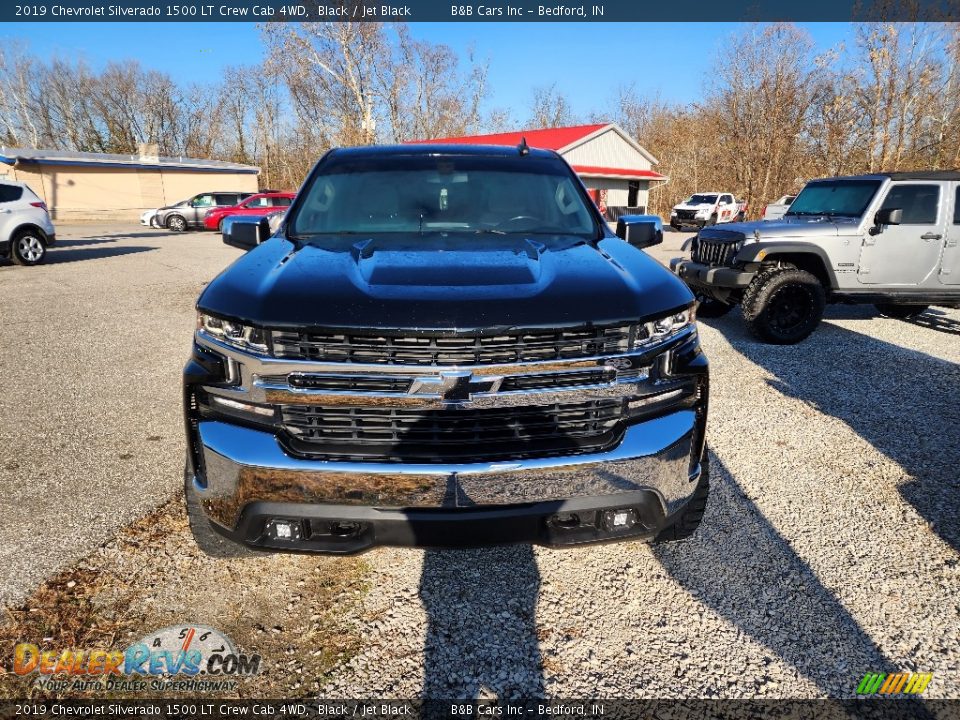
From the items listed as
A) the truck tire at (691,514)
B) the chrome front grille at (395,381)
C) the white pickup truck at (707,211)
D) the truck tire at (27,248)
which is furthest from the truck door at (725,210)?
the chrome front grille at (395,381)

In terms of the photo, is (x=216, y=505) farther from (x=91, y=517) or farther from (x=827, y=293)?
(x=827, y=293)

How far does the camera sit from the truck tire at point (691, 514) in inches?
87.9

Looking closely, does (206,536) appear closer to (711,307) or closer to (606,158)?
(711,307)

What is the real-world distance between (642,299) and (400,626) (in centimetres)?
153

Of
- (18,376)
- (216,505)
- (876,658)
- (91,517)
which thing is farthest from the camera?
(18,376)

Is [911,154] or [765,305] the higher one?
[911,154]

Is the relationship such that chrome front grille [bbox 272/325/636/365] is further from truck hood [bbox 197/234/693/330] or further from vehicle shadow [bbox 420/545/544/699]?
vehicle shadow [bbox 420/545/544/699]

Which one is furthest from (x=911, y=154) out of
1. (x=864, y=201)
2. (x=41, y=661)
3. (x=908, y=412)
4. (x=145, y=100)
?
(x=145, y=100)

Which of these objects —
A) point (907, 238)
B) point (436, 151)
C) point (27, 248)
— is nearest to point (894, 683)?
point (436, 151)

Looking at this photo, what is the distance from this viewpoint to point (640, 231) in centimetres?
329

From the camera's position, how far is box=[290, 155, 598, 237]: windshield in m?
2.93

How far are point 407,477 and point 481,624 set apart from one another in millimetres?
810

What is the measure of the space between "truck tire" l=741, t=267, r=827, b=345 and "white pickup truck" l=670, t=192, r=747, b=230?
20861 millimetres

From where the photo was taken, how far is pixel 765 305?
245 inches
